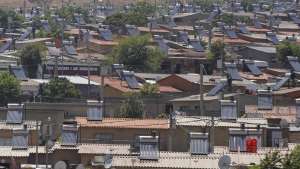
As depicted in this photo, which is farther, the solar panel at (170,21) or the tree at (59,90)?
the solar panel at (170,21)

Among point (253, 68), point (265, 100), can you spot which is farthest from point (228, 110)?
point (253, 68)

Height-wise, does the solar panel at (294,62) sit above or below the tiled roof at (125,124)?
below

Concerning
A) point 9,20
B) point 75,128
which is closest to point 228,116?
point 75,128

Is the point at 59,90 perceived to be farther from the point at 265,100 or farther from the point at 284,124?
the point at 284,124

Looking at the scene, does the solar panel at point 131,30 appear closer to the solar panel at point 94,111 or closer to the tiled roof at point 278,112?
the tiled roof at point 278,112

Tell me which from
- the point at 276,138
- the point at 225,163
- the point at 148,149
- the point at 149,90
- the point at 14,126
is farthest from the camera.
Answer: the point at 149,90

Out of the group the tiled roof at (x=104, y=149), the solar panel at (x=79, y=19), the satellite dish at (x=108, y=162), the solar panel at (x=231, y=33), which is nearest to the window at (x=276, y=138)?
the tiled roof at (x=104, y=149)
